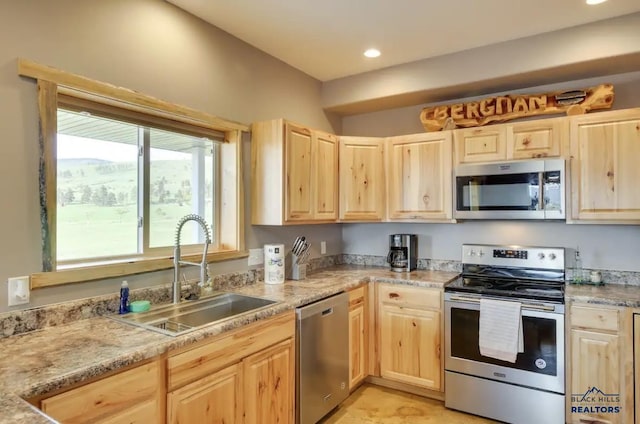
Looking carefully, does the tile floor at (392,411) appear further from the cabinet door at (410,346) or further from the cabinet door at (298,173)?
the cabinet door at (298,173)

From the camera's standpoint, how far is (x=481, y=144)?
9.81 ft

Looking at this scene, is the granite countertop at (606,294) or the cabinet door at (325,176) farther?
the cabinet door at (325,176)

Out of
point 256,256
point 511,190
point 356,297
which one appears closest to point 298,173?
point 256,256

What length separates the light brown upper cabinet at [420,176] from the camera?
313cm

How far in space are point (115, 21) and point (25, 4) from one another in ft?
1.34

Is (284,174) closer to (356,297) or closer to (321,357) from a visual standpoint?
(356,297)

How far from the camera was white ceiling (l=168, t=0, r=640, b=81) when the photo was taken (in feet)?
7.65

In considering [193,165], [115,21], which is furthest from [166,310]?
[115,21]

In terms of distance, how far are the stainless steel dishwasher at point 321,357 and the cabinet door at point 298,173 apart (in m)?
0.70

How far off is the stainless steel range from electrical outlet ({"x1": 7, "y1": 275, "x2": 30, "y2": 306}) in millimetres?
2507

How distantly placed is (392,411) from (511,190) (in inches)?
72.6

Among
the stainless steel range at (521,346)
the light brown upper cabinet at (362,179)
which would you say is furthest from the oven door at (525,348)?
the light brown upper cabinet at (362,179)

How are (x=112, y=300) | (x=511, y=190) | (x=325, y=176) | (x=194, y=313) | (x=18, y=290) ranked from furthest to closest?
(x=325, y=176)
(x=511, y=190)
(x=194, y=313)
(x=112, y=300)
(x=18, y=290)

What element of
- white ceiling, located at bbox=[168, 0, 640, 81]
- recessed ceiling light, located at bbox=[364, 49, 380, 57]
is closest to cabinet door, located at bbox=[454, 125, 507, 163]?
white ceiling, located at bbox=[168, 0, 640, 81]
